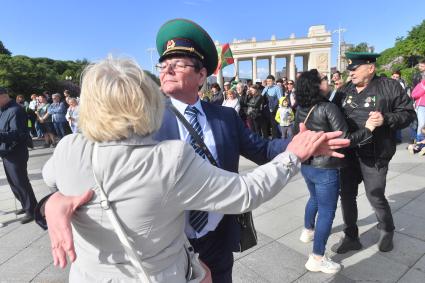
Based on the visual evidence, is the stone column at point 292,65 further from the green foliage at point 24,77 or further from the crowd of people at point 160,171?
the crowd of people at point 160,171

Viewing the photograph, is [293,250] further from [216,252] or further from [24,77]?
[24,77]

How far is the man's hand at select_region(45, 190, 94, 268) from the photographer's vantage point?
1084mm

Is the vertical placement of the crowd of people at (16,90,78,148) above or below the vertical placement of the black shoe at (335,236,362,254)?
above

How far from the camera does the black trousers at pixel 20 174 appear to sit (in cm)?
438

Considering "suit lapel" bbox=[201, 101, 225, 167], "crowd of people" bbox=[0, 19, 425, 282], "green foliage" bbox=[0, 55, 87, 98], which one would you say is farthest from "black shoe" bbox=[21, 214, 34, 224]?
"green foliage" bbox=[0, 55, 87, 98]

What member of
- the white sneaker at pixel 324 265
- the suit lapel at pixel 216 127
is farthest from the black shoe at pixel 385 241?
the suit lapel at pixel 216 127

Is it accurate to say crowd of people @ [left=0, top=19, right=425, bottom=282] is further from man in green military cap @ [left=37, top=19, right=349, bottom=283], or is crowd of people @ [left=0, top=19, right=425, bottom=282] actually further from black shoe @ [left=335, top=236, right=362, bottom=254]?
black shoe @ [left=335, top=236, right=362, bottom=254]

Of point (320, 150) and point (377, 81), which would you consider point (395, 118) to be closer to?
point (377, 81)

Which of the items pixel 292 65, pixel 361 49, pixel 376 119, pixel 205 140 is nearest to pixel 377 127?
pixel 376 119

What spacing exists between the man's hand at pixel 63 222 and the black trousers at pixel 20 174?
3.86 metres

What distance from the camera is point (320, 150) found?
1.48 meters

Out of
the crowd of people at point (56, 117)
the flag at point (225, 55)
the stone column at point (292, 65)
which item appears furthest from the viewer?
the stone column at point (292, 65)

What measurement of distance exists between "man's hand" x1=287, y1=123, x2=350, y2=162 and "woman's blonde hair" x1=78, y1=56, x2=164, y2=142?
1.98 ft

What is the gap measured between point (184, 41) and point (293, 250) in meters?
2.48
